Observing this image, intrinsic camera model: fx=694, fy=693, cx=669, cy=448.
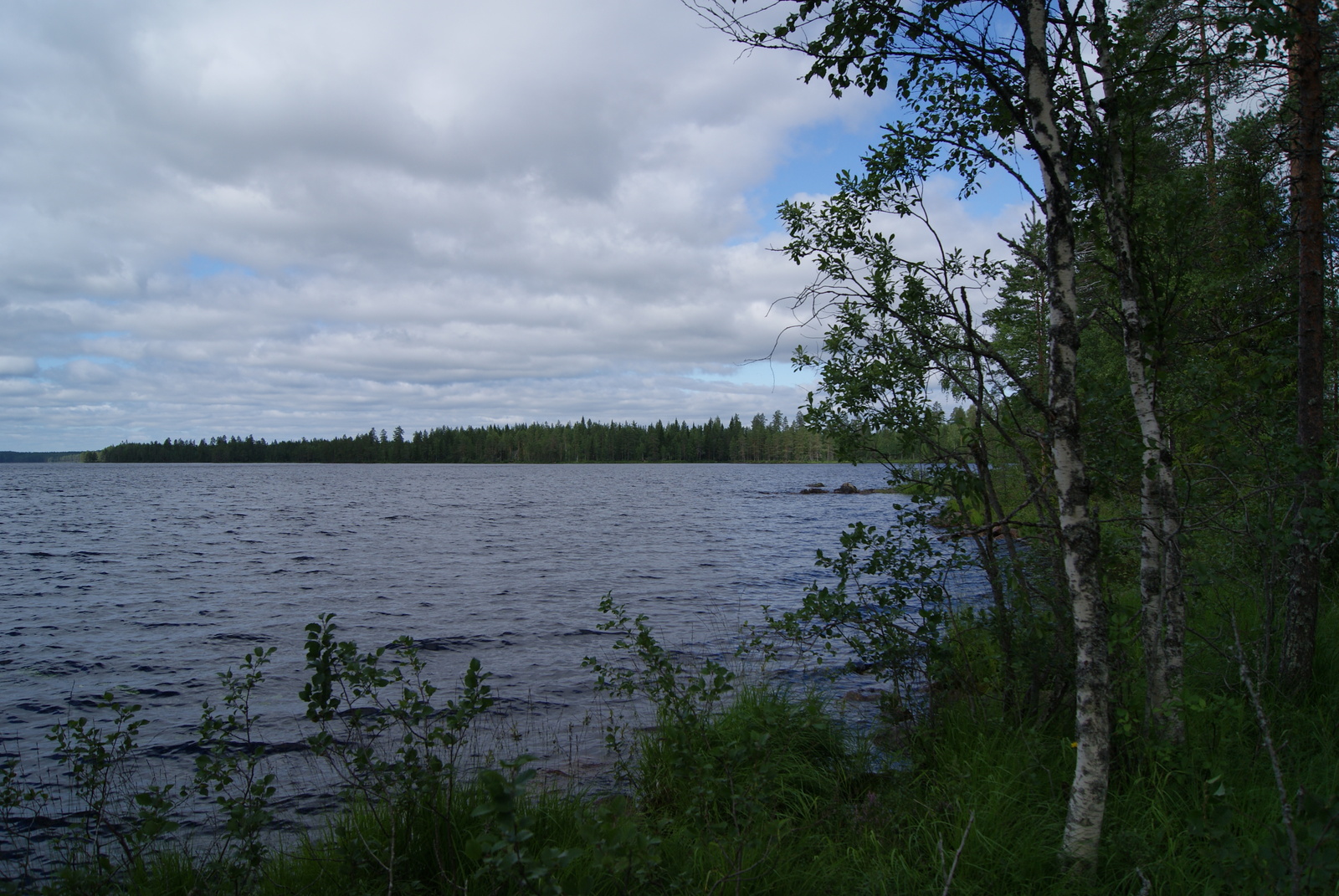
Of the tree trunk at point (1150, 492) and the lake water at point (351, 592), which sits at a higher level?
the tree trunk at point (1150, 492)

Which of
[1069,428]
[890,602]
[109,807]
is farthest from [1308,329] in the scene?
[109,807]

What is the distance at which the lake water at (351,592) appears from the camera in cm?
1186

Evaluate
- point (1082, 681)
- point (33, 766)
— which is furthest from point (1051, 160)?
point (33, 766)

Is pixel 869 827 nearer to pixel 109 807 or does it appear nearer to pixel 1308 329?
pixel 1308 329

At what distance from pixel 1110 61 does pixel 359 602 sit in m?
19.6

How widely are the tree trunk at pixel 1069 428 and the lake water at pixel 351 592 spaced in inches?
291

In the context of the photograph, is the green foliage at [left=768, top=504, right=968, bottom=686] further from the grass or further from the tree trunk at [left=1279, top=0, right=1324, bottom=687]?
the tree trunk at [left=1279, top=0, right=1324, bottom=687]

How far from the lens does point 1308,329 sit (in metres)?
6.05

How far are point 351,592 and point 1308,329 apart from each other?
70.6 feet

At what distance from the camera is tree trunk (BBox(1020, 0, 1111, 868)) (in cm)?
395

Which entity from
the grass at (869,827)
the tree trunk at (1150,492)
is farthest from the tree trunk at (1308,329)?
the tree trunk at (1150,492)

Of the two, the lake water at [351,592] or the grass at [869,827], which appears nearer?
the grass at [869,827]

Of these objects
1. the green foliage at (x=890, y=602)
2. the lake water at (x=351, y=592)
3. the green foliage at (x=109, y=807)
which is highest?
the green foliage at (x=890, y=602)

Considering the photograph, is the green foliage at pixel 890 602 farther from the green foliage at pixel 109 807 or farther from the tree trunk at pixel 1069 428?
the green foliage at pixel 109 807
